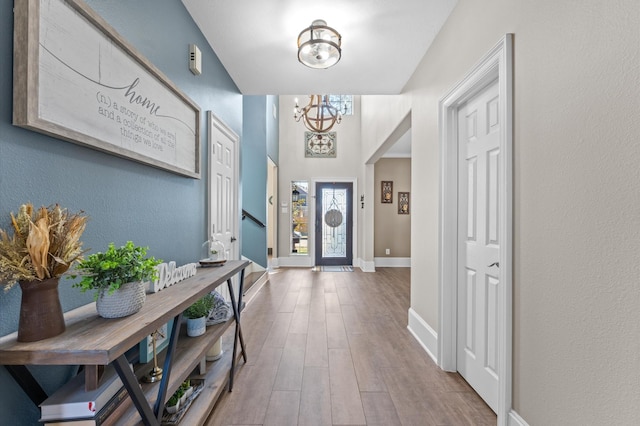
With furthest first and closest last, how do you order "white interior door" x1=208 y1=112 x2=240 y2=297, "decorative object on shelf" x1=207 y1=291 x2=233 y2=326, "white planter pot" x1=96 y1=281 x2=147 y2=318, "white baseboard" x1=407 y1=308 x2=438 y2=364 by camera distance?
"white interior door" x1=208 y1=112 x2=240 y2=297 → "white baseboard" x1=407 y1=308 x2=438 y2=364 → "decorative object on shelf" x1=207 y1=291 x2=233 y2=326 → "white planter pot" x1=96 y1=281 x2=147 y2=318

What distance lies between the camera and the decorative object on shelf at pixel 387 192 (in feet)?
22.7

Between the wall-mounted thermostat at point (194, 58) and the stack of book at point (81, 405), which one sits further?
the wall-mounted thermostat at point (194, 58)

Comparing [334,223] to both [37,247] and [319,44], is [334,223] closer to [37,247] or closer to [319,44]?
[319,44]

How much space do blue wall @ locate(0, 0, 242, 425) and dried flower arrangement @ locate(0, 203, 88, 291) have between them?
0.47 ft

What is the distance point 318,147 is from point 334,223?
1.87m

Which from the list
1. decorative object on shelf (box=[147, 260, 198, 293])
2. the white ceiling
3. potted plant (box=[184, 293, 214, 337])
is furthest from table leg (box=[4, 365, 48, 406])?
the white ceiling

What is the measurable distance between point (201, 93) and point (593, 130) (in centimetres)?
240

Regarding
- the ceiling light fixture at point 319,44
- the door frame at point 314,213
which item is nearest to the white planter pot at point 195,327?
the ceiling light fixture at point 319,44

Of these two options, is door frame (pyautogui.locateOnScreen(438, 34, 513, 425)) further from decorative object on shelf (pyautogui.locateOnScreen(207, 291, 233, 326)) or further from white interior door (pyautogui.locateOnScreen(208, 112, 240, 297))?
white interior door (pyautogui.locateOnScreen(208, 112, 240, 297))

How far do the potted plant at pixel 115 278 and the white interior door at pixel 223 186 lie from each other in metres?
1.48

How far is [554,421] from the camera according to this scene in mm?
1167

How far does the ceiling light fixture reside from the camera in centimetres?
204

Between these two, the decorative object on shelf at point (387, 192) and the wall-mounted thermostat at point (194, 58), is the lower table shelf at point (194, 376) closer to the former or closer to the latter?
the wall-mounted thermostat at point (194, 58)

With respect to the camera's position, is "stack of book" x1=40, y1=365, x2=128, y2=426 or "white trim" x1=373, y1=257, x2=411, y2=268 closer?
"stack of book" x1=40, y1=365, x2=128, y2=426
